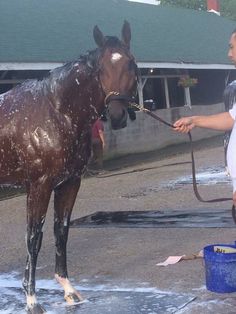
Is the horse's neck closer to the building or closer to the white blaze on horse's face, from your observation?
the white blaze on horse's face

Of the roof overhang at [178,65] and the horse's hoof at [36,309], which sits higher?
the roof overhang at [178,65]

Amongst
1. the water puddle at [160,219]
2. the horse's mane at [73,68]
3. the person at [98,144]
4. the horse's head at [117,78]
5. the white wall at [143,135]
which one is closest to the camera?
the horse's head at [117,78]

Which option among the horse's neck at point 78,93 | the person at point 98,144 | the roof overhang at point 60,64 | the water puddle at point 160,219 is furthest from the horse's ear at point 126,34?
the roof overhang at point 60,64

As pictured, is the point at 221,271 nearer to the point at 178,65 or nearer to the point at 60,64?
the point at 60,64

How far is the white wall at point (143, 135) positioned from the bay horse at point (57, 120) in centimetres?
1071

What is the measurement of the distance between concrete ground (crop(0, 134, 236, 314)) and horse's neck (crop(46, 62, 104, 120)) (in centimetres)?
160

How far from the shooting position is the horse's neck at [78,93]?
4.75 metres

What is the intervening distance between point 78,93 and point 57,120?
0.26m

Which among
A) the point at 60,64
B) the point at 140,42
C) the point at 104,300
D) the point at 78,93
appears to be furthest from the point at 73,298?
the point at 140,42

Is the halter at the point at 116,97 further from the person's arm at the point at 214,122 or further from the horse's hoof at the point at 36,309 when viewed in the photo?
the horse's hoof at the point at 36,309

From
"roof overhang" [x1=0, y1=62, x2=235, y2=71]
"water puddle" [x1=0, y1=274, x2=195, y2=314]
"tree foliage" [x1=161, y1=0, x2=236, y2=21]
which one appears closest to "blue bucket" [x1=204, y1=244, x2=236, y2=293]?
"water puddle" [x1=0, y1=274, x2=195, y2=314]

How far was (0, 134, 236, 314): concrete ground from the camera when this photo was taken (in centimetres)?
537

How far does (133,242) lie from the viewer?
6957mm

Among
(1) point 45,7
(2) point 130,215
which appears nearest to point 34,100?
(2) point 130,215
